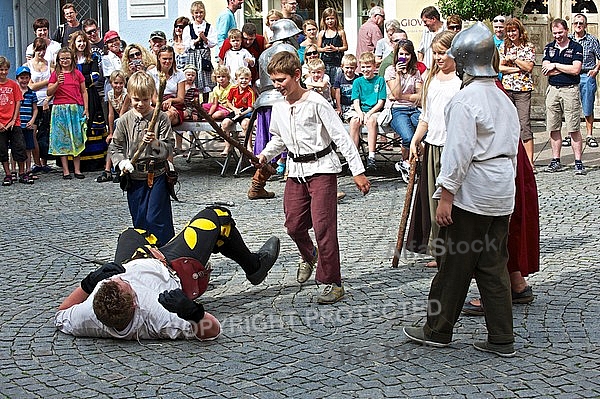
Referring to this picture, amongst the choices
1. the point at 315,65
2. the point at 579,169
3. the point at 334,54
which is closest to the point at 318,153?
the point at 315,65

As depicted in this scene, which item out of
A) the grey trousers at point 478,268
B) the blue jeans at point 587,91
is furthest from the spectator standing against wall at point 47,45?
the grey trousers at point 478,268

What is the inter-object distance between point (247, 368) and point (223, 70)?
803 centimetres

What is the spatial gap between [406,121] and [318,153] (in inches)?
203

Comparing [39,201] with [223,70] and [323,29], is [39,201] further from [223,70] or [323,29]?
[323,29]

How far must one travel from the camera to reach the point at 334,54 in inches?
571

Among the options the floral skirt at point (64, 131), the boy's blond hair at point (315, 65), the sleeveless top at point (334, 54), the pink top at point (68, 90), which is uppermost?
the sleeveless top at point (334, 54)

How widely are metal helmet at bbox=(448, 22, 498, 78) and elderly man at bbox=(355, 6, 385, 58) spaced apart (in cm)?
962

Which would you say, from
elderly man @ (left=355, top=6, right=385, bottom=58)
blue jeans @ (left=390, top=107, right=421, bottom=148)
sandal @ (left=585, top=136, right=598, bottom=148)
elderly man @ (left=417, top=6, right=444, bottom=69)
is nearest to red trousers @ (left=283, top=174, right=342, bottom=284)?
blue jeans @ (left=390, top=107, right=421, bottom=148)

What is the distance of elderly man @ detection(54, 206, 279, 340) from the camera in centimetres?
609

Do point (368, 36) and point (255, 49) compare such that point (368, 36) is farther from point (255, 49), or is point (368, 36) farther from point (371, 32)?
point (255, 49)

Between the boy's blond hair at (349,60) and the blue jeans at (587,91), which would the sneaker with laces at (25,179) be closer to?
the boy's blond hair at (349,60)

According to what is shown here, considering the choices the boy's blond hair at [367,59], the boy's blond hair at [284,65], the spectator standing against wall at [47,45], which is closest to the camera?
the boy's blond hair at [284,65]

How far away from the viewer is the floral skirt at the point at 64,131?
13.3m

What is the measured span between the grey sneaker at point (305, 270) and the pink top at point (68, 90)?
21.0ft
